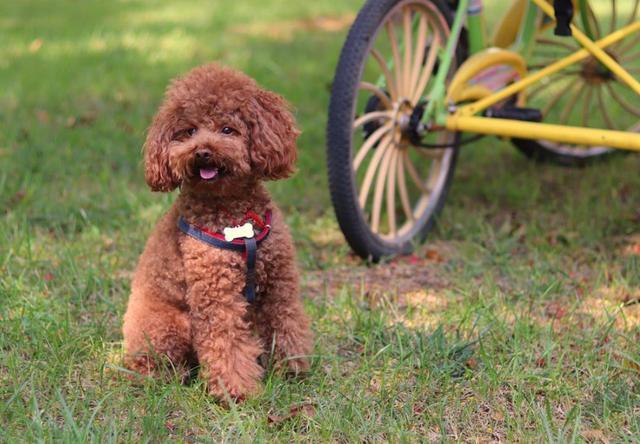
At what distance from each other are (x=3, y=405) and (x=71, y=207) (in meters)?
1.76

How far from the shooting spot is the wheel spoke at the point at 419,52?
3760 millimetres

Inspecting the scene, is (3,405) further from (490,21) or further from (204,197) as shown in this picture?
(490,21)

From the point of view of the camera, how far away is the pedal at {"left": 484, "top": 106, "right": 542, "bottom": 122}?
3717 mm

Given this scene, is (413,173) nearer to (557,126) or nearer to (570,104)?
(557,126)

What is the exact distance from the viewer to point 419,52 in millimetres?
3795

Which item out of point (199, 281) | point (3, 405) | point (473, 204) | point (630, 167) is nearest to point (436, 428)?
point (199, 281)

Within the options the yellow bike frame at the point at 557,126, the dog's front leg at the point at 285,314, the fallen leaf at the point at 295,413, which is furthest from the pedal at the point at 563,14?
the fallen leaf at the point at 295,413

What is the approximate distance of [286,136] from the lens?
257cm

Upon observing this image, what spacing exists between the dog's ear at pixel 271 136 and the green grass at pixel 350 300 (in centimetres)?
67

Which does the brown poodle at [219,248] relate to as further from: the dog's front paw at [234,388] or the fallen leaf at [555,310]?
the fallen leaf at [555,310]

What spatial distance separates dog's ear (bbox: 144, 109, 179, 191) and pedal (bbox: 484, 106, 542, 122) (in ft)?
5.73

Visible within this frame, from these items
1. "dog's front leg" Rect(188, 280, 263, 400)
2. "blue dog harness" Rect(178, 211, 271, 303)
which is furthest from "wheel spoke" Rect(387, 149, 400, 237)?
"dog's front leg" Rect(188, 280, 263, 400)

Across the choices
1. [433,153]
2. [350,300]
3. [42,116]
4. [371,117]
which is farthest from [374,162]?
[42,116]

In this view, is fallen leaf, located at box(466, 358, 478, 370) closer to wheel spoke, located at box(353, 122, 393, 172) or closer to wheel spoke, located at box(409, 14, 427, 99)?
wheel spoke, located at box(353, 122, 393, 172)
